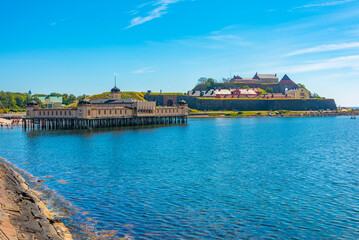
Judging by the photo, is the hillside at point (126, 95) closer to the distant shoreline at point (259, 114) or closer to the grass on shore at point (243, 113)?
the grass on shore at point (243, 113)

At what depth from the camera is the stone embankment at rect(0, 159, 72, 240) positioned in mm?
14594

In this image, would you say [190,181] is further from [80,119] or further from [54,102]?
[54,102]

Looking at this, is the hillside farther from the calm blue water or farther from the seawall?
the calm blue water

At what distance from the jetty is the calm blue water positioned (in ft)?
128

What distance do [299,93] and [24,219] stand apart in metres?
178

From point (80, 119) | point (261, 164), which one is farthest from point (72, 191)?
point (80, 119)

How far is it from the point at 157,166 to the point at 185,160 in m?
5.01

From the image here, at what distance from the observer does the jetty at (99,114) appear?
85.1 m

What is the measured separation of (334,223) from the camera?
18250mm

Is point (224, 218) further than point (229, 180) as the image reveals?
No

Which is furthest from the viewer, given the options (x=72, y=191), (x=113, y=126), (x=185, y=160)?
(x=113, y=126)

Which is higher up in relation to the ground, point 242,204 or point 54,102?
point 54,102

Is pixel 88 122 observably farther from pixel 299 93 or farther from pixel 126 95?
pixel 299 93

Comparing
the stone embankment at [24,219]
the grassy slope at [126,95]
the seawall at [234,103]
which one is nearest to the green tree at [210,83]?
the seawall at [234,103]
